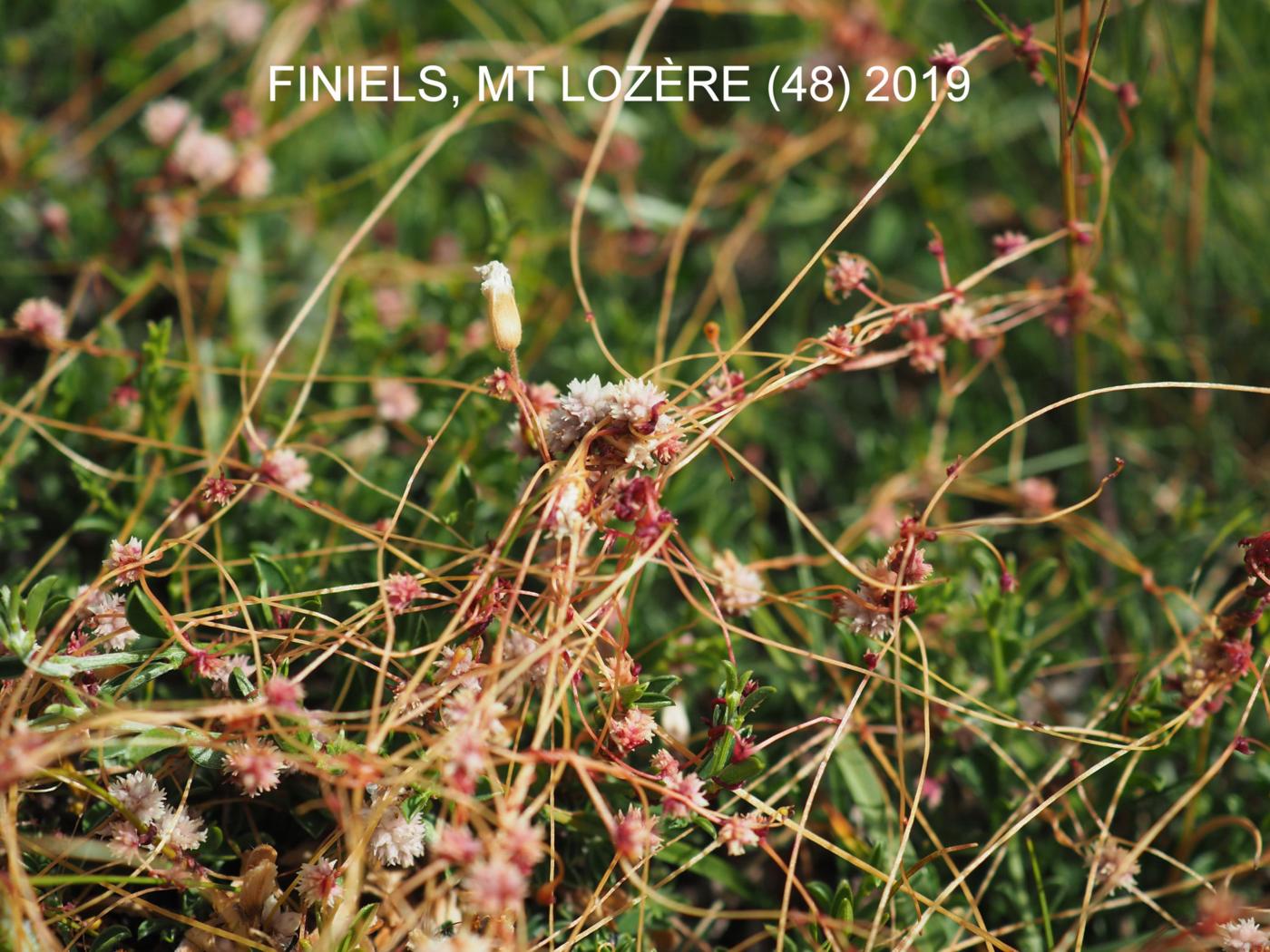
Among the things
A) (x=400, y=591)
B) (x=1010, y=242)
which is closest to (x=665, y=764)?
(x=400, y=591)

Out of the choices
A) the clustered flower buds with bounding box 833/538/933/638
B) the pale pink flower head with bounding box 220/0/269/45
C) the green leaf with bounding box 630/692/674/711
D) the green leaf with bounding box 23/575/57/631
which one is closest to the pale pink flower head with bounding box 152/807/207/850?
the green leaf with bounding box 23/575/57/631

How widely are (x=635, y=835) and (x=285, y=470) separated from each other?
2.19ft

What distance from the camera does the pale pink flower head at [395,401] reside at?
1561mm

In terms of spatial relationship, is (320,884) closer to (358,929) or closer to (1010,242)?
(358,929)

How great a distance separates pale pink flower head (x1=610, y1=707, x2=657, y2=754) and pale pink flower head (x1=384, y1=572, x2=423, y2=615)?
0.87 ft

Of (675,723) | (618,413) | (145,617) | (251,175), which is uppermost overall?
(251,175)

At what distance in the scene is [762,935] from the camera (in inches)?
47.8

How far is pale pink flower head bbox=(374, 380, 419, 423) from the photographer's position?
156 cm

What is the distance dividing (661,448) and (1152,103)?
Answer: 48.8 inches

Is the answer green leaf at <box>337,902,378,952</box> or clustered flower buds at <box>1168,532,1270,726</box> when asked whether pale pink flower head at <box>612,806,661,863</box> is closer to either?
green leaf at <box>337,902,378,952</box>

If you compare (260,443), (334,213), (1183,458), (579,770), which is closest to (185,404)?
(260,443)

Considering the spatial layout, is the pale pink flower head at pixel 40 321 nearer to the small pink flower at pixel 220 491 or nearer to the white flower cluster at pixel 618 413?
the small pink flower at pixel 220 491

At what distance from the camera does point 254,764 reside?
0.99 meters

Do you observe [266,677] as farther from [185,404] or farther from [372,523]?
[185,404]
